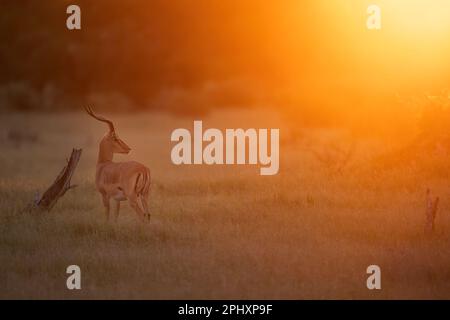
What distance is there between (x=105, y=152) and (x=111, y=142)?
103 mm

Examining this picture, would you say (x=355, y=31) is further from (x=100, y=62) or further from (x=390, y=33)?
(x=100, y=62)

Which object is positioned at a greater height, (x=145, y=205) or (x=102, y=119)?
(x=102, y=119)

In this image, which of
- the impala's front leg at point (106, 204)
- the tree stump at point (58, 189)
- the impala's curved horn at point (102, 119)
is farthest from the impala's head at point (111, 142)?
the impala's front leg at point (106, 204)

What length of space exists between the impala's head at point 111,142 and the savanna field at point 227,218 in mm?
56

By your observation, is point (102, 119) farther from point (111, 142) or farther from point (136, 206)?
point (136, 206)

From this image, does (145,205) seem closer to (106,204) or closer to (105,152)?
(106,204)

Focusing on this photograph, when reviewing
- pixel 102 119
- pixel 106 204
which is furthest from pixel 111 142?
pixel 106 204

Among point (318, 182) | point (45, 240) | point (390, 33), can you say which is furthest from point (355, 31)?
point (45, 240)

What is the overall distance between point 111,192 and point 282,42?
2014 mm

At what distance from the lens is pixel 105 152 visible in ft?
29.0

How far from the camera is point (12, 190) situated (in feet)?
29.3

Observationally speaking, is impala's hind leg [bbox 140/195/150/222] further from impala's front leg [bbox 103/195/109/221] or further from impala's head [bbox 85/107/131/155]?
impala's head [bbox 85/107/131/155]

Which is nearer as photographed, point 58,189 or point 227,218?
point 227,218

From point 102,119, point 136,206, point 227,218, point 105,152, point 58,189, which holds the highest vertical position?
point 102,119
